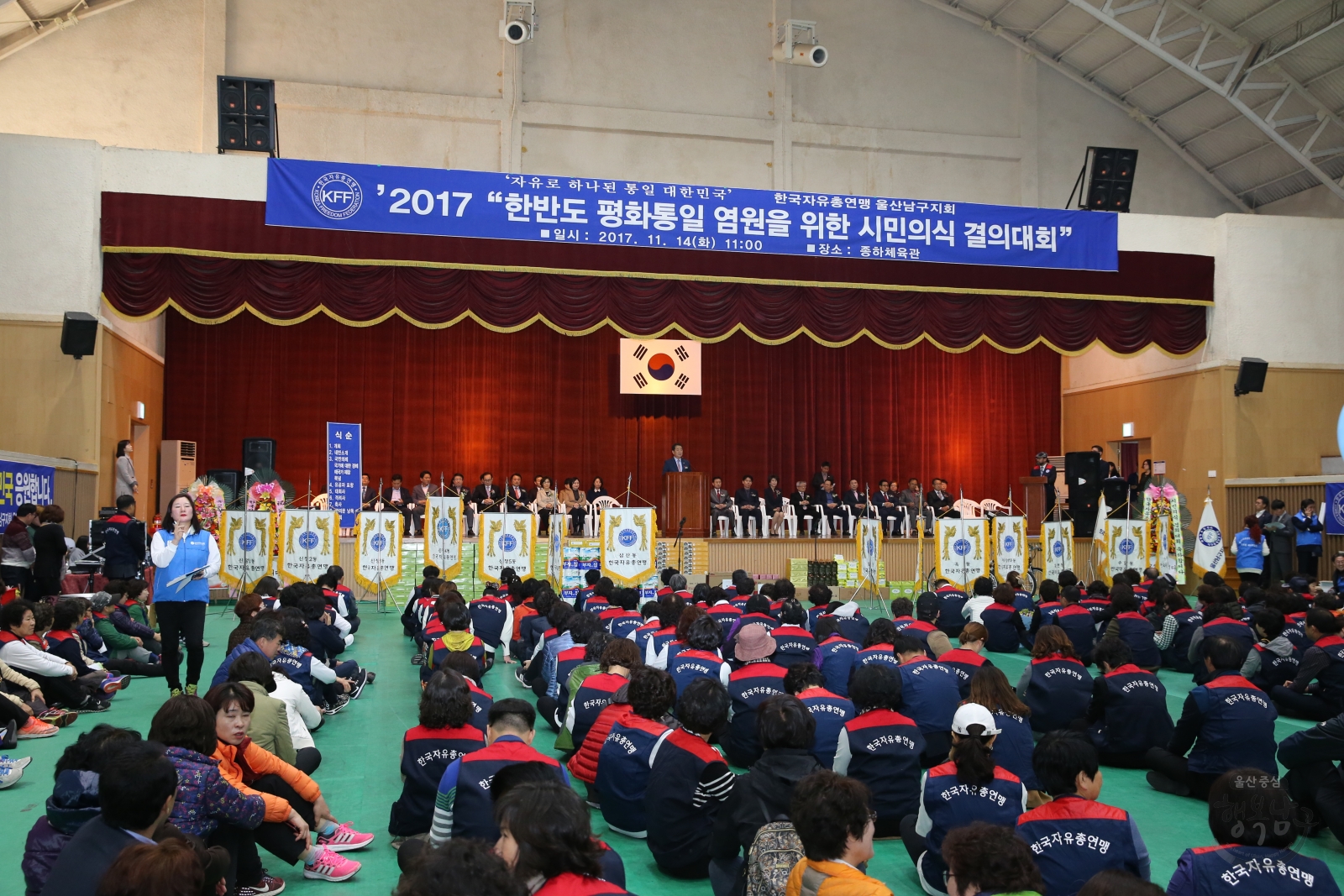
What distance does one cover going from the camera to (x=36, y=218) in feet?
39.9

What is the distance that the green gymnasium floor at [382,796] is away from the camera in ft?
13.0

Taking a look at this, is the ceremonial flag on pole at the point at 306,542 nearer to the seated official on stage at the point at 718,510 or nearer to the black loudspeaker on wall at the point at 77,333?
the black loudspeaker on wall at the point at 77,333

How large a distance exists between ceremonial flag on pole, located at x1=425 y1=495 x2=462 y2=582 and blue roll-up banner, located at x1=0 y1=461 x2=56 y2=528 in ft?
11.9

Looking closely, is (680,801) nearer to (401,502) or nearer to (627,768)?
(627,768)

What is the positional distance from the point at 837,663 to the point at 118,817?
13.6 feet

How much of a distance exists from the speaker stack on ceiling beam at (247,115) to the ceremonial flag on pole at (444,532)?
5.06m

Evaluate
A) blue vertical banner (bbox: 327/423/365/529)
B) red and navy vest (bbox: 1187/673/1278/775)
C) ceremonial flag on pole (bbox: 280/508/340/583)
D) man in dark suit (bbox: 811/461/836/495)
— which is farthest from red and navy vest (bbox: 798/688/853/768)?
man in dark suit (bbox: 811/461/836/495)

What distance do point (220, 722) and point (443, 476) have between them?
1470 centimetres

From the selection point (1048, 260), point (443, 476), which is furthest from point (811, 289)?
point (443, 476)

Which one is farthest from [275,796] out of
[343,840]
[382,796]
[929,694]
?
Answer: [929,694]

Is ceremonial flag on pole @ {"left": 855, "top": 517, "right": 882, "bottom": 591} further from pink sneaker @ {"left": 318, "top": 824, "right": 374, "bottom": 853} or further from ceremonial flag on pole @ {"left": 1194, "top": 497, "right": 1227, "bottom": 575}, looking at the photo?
pink sneaker @ {"left": 318, "top": 824, "right": 374, "bottom": 853}

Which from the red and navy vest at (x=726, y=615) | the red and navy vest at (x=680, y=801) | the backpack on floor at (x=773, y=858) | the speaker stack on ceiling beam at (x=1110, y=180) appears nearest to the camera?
the backpack on floor at (x=773, y=858)

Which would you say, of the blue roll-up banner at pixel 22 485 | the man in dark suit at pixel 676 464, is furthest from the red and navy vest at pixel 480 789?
the man in dark suit at pixel 676 464

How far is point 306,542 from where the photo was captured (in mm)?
11406
